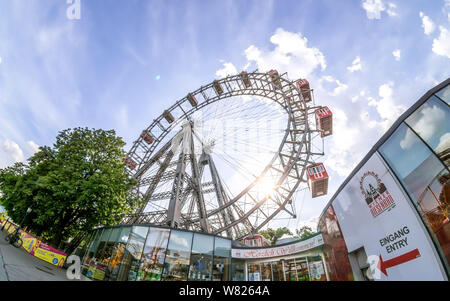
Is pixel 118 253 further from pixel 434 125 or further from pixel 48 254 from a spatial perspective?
pixel 434 125

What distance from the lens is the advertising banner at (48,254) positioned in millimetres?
12516

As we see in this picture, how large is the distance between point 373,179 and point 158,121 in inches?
Result: 983

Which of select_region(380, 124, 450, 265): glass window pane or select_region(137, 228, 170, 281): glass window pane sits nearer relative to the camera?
select_region(380, 124, 450, 265): glass window pane

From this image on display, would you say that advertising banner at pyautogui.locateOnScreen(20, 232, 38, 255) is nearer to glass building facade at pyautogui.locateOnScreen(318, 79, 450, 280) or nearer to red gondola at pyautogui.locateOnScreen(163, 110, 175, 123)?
red gondola at pyautogui.locateOnScreen(163, 110, 175, 123)

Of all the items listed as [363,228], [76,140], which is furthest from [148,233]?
[363,228]

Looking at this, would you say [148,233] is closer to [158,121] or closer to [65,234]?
[65,234]

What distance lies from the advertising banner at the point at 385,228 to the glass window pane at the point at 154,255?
959cm

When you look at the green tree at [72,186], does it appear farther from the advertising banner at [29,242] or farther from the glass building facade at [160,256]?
the glass building facade at [160,256]

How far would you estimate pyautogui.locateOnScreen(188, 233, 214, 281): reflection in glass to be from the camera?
11.6 metres

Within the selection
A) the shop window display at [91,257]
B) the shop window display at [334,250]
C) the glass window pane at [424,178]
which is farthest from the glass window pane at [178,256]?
the glass window pane at [424,178]

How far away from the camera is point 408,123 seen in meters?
6.02

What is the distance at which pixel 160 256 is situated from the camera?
→ 11.5m

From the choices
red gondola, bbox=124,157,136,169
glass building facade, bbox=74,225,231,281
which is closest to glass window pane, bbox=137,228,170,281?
glass building facade, bbox=74,225,231,281

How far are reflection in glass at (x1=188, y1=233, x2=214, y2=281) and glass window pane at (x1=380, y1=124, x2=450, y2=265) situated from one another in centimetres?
1043
